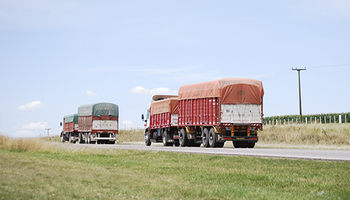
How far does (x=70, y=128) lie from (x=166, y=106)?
25.5m

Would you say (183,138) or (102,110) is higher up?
(102,110)

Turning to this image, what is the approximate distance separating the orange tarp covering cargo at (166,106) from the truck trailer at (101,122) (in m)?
10.6

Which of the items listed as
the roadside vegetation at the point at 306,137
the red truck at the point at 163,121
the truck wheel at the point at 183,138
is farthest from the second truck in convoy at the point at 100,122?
the truck wheel at the point at 183,138

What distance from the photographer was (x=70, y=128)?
55438mm

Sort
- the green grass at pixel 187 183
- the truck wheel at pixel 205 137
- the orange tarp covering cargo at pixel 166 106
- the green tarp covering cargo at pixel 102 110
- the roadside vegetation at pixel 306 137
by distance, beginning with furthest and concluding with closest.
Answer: the green tarp covering cargo at pixel 102 110
the roadside vegetation at pixel 306 137
the orange tarp covering cargo at pixel 166 106
the truck wheel at pixel 205 137
the green grass at pixel 187 183

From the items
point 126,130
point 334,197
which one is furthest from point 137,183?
point 126,130

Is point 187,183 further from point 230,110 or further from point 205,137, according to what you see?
point 205,137

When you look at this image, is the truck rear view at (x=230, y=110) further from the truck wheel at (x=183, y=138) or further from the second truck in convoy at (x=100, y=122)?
the second truck in convoy at (x=100, y=122)

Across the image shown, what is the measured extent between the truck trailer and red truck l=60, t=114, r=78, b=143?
6.18 metres

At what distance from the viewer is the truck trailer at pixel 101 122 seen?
44938 millimetres

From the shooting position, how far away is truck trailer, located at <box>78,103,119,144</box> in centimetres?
4494

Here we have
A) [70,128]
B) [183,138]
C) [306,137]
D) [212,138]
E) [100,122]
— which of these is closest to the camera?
Result: [212,138]

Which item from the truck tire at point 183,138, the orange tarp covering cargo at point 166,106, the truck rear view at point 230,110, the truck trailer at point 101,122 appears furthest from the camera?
the truck trailer at point 101,122

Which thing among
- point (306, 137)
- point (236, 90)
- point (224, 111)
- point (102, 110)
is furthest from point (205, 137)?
point (102, 110)
